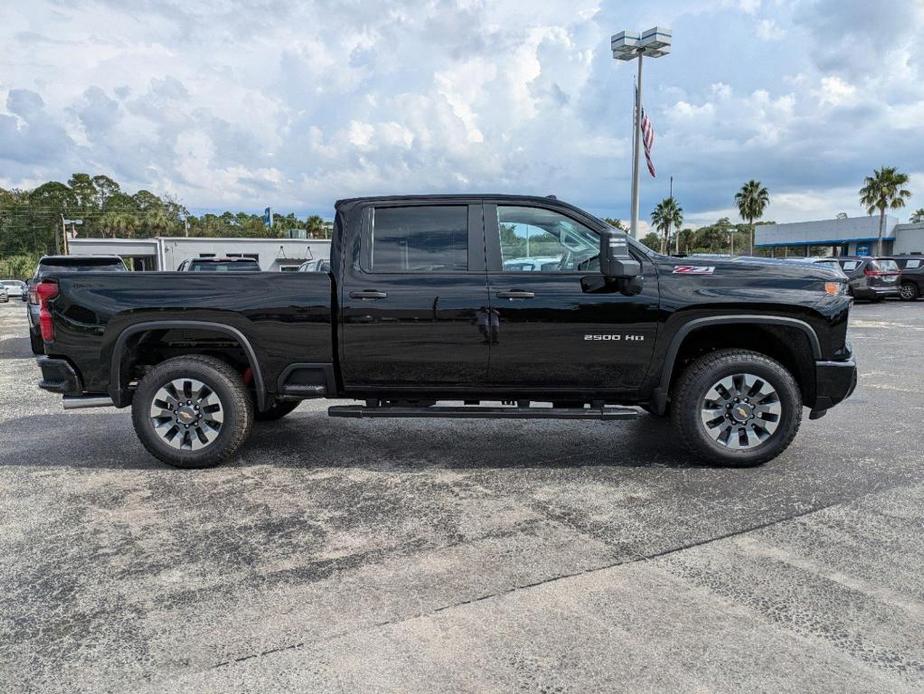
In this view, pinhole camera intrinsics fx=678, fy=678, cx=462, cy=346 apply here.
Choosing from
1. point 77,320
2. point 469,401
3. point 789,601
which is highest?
point 77,320

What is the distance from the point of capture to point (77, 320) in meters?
4.81

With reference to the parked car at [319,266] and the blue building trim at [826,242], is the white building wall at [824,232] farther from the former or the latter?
the parked car at [319,266]

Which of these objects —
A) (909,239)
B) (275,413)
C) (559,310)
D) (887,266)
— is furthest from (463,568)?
(909,239)

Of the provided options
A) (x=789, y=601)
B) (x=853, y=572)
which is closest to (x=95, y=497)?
(x=789, y=601)

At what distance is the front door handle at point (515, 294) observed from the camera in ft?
15.2

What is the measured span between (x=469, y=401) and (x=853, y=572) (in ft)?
8.48

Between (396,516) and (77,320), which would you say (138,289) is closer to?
(77,320)

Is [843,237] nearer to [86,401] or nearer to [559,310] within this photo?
[559,310]

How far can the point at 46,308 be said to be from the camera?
4.81 meters

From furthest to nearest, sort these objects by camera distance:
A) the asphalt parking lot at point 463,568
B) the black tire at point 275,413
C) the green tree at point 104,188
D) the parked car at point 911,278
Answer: the green tree at point 104,188 → the parked car at point 911,278 → the black tire at point 275,413 → the asphalt parking lot at point 463,568

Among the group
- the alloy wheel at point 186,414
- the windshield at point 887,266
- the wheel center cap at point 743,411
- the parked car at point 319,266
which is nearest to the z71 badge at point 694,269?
the wheel center cap at point 743,411

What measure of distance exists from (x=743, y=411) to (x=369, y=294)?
2.73 metres

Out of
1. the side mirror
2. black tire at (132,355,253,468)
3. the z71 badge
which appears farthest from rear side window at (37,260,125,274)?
the z71 badge

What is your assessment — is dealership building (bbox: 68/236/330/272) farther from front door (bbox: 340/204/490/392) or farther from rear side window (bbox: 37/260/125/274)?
front door (bbox: 340/204/490/392)
